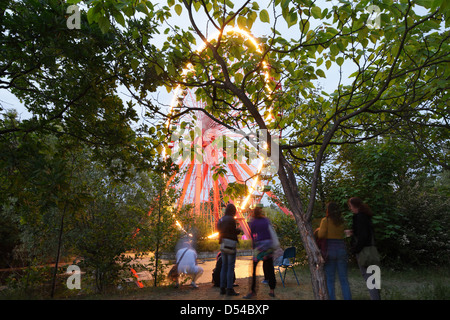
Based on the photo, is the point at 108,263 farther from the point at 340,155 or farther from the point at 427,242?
the point at 427,242

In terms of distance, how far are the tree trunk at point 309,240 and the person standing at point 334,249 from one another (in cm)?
86

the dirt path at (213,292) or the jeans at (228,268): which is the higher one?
the jeans at (228,268)

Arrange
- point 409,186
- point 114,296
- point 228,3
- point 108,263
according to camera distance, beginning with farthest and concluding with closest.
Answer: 1. point 409,186
2. point 108,263
3. point 114,296
4. point 228,3

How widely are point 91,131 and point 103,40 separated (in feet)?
4.67

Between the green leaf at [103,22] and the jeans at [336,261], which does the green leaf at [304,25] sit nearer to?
the green leaf at [103,22]

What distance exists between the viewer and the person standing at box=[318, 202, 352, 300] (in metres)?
3.52

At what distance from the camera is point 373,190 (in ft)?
26.2

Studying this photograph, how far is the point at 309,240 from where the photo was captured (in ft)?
9.42

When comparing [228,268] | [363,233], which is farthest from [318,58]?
[228,268]

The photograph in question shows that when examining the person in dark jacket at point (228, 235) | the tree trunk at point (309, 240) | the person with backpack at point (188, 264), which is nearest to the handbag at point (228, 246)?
the person in dark jacket at point (228, 235)

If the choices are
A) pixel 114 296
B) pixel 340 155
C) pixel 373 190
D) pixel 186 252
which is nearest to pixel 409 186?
pixel 373 190

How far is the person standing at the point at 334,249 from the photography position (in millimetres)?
3518

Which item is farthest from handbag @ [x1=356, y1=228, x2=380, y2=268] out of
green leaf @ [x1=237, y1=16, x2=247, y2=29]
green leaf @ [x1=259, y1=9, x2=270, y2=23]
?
green leaf @ [x1=237, y1=16, x2=247, y2=29]

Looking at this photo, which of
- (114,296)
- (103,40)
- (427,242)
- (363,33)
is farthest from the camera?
(427,242)
